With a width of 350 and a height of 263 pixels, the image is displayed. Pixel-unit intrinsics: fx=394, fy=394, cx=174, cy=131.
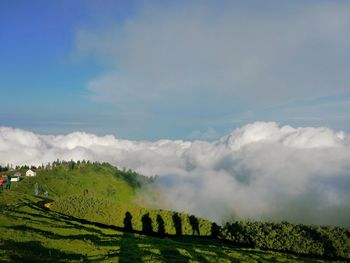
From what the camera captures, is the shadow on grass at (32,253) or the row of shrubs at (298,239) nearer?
the shadow on grass at (32,253)

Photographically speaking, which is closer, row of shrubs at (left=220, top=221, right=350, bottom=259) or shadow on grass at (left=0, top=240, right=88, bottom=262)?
shadow on grass at (left=0, top=240, right=88, bottom=262)

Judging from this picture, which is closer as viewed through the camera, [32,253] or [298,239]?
[32,253]

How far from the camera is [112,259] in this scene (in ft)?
180

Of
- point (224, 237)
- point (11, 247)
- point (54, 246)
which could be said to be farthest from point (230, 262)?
point (224, 237)

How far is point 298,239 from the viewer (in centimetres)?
15838

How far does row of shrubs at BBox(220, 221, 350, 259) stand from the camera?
15512 centimetres

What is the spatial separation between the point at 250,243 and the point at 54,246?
125 metres

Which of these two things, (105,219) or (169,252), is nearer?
(169,252)

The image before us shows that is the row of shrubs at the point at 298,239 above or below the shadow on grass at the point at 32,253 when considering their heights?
below

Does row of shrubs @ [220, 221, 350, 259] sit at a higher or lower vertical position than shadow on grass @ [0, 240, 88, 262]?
lower

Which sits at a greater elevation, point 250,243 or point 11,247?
point 11,247

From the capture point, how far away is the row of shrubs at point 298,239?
155125 mm

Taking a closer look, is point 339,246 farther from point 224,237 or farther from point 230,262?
point 230,262

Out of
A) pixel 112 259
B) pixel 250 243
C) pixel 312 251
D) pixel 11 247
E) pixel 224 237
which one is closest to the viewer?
pixel 11 247
